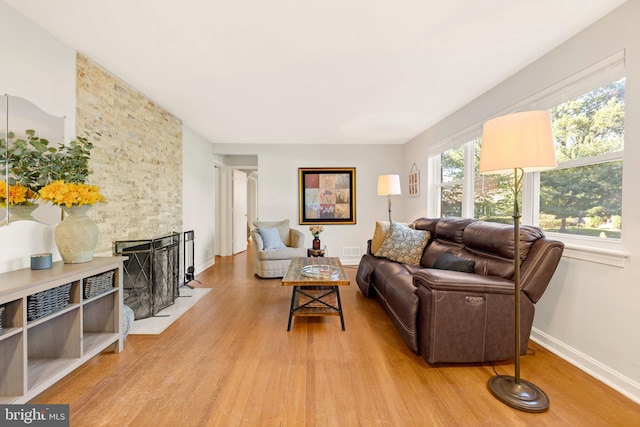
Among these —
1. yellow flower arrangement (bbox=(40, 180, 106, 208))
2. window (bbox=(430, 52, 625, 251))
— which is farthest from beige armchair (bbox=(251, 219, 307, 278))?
window (bbox=(430, 52, 625, 251))

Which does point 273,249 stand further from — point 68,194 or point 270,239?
point 68,194

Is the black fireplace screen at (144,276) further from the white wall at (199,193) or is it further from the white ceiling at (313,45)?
the white ceiling at (313,45)

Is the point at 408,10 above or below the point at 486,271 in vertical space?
above

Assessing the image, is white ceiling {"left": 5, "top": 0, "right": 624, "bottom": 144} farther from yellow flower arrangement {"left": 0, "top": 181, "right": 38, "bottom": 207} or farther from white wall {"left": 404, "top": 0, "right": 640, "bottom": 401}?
yellow flower arrangement {"left": 0, "top": 181, "right": 38, "bottom": 207}

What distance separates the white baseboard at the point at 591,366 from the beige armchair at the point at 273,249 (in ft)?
10.4

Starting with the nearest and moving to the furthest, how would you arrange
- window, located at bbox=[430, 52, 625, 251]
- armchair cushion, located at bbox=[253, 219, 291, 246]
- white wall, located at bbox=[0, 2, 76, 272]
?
white wall, located at bbox=[0, 2, 76, 272]
window, located at bbox=[430, 52, 625, 251]
armchair cushion, located at bbox=[253, 219, 291, 246]

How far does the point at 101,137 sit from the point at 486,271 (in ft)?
12.5

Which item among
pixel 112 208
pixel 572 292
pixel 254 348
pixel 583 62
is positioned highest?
pixel 583 62

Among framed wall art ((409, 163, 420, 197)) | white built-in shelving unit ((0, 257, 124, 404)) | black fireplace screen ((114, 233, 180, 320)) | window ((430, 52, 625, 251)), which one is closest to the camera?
white built-in shelving unit ((0, 257, 124, 404))

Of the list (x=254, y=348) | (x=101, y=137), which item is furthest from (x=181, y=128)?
(x=254, y=348)

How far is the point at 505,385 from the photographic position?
1729 mm

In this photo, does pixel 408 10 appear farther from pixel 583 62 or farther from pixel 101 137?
pixel 101 137

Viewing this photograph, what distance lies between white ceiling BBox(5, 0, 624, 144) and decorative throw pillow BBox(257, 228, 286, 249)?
80.6 inches

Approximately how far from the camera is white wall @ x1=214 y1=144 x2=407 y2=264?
5.54 meters
